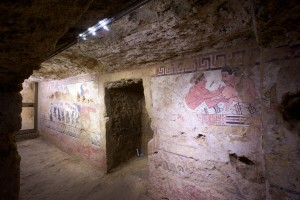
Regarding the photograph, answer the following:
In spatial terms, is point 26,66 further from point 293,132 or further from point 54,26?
point 293,132

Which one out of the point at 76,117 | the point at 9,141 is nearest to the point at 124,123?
the point at 76,117

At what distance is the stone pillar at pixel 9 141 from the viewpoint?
150 cm

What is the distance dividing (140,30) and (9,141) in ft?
5.52

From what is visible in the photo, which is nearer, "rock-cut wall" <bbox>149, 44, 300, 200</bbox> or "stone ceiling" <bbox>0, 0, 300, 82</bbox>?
"stone ceiling" <bbox>0, 0, 300, 82</bbox>

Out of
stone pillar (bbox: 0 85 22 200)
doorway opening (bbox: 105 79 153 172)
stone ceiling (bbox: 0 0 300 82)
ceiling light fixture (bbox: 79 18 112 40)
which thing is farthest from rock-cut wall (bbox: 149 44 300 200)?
stone pillar (bbox: 0 85 22 200)

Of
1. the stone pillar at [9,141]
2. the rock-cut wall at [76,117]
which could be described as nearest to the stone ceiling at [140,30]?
the stone pillar at [9,141]

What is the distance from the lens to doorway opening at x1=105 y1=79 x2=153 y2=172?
4172 mm

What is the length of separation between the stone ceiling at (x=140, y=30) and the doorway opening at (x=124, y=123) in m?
0.70

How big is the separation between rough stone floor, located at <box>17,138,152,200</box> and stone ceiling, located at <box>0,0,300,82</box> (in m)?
2.11

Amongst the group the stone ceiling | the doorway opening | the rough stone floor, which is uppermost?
the stone ceiling

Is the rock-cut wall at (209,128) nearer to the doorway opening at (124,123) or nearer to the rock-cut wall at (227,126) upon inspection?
the rock-cut wall at (227,126)

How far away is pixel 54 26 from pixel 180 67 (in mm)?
1963

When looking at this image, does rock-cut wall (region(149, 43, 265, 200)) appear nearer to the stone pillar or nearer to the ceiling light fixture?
the ceiling light fixture

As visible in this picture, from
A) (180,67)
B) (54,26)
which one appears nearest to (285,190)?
(180,67)
